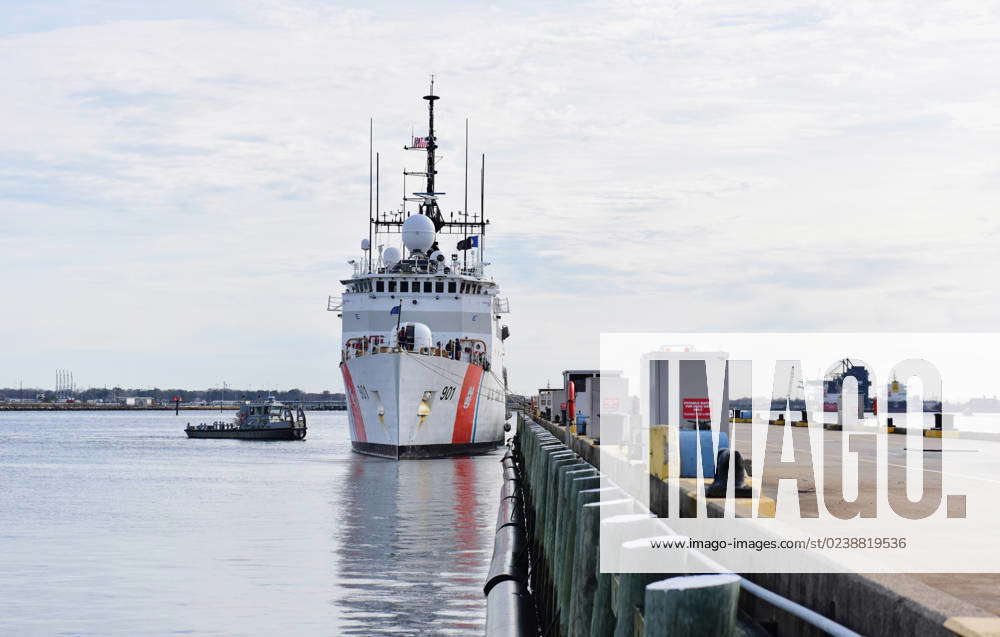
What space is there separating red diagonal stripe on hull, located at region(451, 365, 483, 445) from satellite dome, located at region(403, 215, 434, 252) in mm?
9901

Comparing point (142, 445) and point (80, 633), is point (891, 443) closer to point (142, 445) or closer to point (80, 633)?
point (80, 633)

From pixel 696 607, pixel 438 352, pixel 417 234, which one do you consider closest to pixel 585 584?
pixel 696 607

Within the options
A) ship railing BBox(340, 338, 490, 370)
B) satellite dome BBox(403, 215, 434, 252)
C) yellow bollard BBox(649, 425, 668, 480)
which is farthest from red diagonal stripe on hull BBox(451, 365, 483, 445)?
yellow bollard BBox(649, 425, 668, 480)

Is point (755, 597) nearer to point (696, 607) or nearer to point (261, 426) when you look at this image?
point (696, 607)

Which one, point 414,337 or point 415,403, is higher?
point 414,337

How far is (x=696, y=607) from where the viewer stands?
4957 mm

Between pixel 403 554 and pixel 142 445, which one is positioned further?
pixel 142 445

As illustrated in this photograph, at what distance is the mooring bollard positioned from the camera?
195 inches

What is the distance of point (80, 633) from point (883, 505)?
1181cm

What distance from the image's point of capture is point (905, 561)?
7.22 metres

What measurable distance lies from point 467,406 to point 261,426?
48.2m

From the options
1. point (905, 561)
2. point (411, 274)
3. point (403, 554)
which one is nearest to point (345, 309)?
point (411, 274)

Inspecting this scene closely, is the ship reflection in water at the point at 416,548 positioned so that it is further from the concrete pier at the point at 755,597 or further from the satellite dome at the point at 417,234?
the satellite dome at the point at 417,234

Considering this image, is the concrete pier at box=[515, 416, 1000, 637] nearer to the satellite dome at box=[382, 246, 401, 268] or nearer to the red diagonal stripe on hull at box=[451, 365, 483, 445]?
the red diagonal stripe on hull at box=[451, 365, 483, 445]
